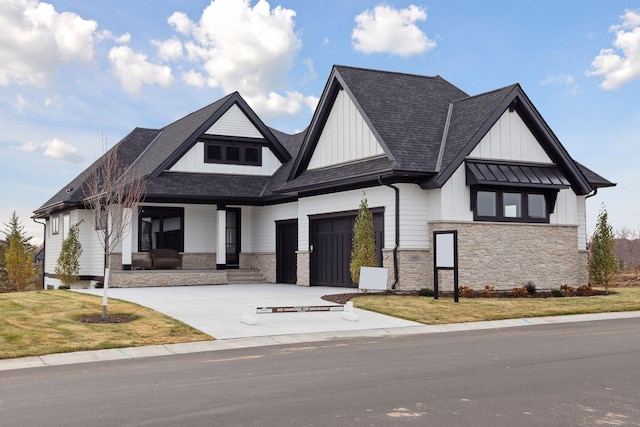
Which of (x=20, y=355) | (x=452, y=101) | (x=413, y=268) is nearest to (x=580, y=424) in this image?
(x=20, y=355)

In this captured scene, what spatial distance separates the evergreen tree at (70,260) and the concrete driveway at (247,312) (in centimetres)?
564

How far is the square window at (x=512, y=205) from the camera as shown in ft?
78.7

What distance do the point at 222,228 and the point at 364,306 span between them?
39.4 ft

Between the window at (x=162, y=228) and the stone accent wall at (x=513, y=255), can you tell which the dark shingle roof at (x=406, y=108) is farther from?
the window at (x=162, y=228)

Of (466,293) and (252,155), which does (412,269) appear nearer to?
(466,293)

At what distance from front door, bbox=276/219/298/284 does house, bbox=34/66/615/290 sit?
0.06m

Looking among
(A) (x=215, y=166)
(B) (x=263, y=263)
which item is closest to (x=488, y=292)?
(B) (x=263, y=263)

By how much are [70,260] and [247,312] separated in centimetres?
1471

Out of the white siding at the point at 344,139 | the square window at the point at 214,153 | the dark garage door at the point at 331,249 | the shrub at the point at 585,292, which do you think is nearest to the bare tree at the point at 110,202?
the square window at the point at 214,153

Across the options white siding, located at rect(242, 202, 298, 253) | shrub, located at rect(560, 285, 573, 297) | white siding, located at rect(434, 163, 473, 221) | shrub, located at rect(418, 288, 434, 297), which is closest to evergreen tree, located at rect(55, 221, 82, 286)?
white siding, located at rect(242, 202, 298, 253)

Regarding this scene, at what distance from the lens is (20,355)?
12367 millimetres

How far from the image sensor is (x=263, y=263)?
3075 cm

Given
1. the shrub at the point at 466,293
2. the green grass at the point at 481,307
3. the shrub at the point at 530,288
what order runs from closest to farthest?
the green grass at the point at 481,307 → the shrub at the point at 466,293 → the shrub at the point at 530,288

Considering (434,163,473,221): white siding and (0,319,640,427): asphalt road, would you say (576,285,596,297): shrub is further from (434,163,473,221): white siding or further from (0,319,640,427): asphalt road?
(0,319,640,427): asphalt road
